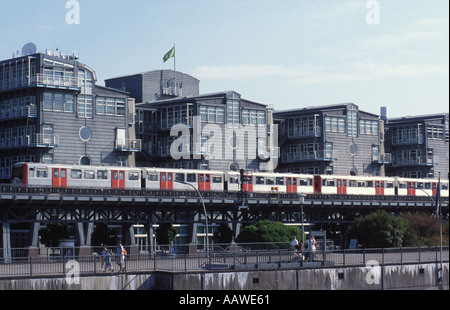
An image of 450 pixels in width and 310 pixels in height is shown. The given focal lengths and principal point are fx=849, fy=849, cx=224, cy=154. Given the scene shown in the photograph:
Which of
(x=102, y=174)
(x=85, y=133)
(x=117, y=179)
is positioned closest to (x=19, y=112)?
(x=85, y=133)

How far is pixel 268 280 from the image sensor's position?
51.6 metres

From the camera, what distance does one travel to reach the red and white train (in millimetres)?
82625

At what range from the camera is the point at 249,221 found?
96.1 metres

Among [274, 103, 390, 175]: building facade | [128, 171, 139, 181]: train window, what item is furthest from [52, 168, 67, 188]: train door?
[274, 103, 390, 175]: building facade

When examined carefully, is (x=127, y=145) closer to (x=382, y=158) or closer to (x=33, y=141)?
(x=33, y=141)

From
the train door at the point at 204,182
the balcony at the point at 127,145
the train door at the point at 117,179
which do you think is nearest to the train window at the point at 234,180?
the train door at the point at 204,182

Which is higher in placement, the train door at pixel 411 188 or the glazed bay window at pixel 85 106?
the glazed bay window at pixel 85 106

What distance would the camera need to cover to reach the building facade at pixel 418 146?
141m

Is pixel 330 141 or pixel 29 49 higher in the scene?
pixel 29 49

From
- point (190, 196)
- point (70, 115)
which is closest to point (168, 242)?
point (190, 196)

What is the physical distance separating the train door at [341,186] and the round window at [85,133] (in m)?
31.7

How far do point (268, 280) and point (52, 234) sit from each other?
1574 inches

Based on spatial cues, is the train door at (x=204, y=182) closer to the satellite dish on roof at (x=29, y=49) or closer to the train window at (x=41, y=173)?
the train window at (x=41, y=173)

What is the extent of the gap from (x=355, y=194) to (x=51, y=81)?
40.2 m
